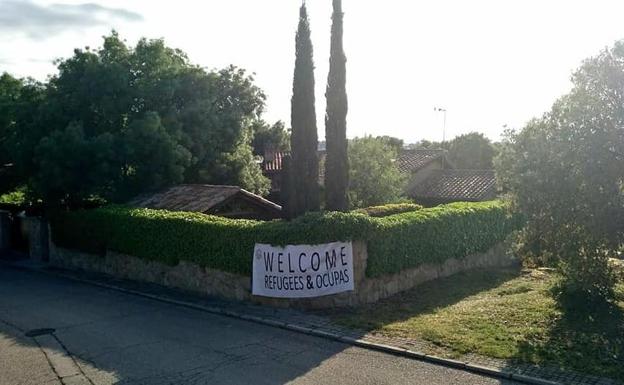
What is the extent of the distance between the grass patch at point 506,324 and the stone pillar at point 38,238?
17.0 m

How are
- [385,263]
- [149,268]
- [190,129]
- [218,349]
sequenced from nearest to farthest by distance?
[218,349] < [385,263] < [149,268] < [190,129]

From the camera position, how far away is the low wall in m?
14.9

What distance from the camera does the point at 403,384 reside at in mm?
9680

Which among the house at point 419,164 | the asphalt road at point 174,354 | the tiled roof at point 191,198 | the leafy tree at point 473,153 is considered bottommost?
the asphalt road at point 174,354

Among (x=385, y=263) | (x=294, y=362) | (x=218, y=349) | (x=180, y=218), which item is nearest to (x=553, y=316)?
(x=385, y=263)

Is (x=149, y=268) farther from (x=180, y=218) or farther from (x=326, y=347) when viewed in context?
(x=326, y=347)

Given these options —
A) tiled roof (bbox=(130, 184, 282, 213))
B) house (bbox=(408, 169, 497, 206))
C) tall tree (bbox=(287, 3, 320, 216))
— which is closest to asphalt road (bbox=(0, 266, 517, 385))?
tiled roof (bbox=(130, 184, 282, 213))

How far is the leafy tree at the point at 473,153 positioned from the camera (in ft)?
195

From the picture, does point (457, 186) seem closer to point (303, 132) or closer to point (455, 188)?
point (455, 188)

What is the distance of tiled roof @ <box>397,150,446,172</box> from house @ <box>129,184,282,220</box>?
1855cm

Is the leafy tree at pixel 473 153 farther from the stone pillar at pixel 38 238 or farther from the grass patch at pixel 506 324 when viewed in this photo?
the grass patch at pixel 506 324

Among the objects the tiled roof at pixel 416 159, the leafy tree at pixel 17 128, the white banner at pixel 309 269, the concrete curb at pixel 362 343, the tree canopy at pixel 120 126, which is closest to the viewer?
the concrete curb at pixel 362 343

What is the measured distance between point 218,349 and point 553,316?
7380 millimetres

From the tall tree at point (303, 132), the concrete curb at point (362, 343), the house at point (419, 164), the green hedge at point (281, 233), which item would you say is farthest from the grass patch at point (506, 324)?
the house at point (419, 164)
